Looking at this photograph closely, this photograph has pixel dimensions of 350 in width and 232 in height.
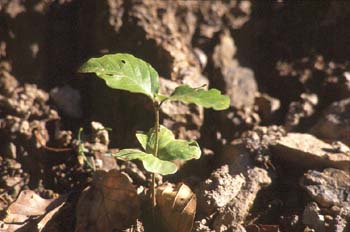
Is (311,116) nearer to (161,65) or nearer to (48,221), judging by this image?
(161,65)

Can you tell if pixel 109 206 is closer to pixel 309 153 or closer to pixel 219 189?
pixel 219 189

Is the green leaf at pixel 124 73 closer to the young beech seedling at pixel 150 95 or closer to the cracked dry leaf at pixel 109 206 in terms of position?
the young beech seedling at pixel 150 95

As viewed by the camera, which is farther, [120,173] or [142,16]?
[142,16]

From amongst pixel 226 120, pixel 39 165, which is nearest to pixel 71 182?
pixel 39 165

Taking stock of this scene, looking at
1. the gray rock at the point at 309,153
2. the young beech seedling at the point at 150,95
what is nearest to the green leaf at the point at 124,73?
the young beech seedling at the point at 150,95

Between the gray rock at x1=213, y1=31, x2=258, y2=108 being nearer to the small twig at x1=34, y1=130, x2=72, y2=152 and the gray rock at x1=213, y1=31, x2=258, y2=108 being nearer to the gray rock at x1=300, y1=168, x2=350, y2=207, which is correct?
the gray rock at x1=300, y1=168, x2=350, y2=207

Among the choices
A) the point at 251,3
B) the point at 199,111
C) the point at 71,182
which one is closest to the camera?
the point at 71,182
